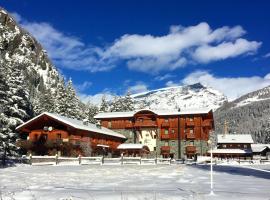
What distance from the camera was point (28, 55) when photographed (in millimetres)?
157375

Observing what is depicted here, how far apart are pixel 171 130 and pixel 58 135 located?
29.6 metres

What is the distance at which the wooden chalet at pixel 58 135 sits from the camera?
210 ft

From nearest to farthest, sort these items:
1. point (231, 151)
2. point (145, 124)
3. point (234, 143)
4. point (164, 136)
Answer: point (164, 136), point (145, 124), point (231, 151), point (234, 143)

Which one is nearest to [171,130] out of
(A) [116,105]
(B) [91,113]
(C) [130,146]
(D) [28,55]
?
(C) [130,146]

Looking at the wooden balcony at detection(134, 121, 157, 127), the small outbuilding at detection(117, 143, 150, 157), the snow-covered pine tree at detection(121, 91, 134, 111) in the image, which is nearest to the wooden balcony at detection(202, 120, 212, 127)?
the wooden balcony at detection(134, 121, 157, 127)

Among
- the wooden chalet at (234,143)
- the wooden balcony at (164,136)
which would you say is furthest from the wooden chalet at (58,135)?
the wooden chalet at (234,143)

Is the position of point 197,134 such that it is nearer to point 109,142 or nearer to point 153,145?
point 153,145

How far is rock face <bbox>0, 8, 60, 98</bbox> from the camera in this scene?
484ft

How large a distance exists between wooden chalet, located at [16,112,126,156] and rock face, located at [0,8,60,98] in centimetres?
7470

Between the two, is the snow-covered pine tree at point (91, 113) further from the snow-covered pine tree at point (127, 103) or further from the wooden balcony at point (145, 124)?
the wooden balcony at point (145, 124)

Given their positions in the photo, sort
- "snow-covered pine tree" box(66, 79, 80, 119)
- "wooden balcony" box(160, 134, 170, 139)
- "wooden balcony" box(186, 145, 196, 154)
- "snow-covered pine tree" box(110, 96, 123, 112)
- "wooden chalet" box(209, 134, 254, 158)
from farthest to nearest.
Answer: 1. "snow-covered pine tree" box(110, 96, 123, 112)
2. "wooden chalet" box(209, 134, 254, 158)
3. "wooden balcony" box(160, 134, 170, 139)
4. "wooden balcony" box(186, 145, 196, 154)
5. "snow-covered pine tree" box(66, 79, 80, 119)

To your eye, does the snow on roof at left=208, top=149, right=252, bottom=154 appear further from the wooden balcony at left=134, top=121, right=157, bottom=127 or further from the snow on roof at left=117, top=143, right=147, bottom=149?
the snow on roof at left=117, top=143, right=147, bottom=149

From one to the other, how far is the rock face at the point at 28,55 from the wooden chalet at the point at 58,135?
245 feet

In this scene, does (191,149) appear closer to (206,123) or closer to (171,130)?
(171,130)
